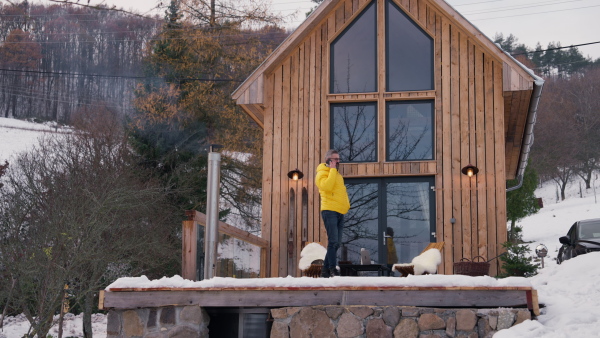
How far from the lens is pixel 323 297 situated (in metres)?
7.14

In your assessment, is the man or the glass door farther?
the glass door

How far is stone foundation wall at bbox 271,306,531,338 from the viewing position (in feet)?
22.4

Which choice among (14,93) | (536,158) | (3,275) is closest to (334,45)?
Result: (3,275)

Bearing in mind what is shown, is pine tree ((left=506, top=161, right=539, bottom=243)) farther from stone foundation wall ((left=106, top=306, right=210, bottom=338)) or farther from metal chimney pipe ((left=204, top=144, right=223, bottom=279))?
stone foundation wall ((left=106, top=306, right=210, bottom=338))

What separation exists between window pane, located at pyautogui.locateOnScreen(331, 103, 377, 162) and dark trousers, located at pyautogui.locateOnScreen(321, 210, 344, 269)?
2797mm

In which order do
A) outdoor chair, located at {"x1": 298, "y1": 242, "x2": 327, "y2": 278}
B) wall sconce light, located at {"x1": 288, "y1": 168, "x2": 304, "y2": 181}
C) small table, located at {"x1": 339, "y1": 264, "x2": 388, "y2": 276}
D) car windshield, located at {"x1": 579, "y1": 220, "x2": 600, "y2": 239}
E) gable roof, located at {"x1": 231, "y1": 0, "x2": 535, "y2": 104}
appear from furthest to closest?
car windshield, located at {"x1": 579, "y1": 220, "x2": 600, "y2": 239} → wall sconce light, located at {"x1": 288, "y1": 168, "x2": 304, "y2": 181} → gable roof, located at {"x1": 231, "y1": 0, "x2": 535, "y2": 104} → outdoor chair, located at {"x1": 298, "y1": 242, "x2": 327, "y2": 278} → small table, located at {"x1": 339, "y1": 264, "x2": 388, "y2": 276}

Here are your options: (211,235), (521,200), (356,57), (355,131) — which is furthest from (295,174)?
(521,200)

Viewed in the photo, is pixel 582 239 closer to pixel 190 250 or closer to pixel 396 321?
pixel 396 321

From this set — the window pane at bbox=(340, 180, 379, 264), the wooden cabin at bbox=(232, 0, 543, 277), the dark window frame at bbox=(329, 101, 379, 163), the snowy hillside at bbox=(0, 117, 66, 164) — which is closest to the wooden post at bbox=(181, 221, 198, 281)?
the wooden cabin at bbox=(232, 0, 543, 277)

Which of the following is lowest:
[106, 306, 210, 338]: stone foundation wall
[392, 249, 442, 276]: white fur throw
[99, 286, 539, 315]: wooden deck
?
[106, 306, 210, 338]: stone foundation wall

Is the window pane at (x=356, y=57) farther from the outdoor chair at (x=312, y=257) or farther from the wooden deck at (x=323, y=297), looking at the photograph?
the wooden deck at (x=323, y=297)

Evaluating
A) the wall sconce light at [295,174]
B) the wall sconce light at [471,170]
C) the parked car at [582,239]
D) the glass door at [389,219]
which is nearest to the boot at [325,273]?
the glass door at [389,219]

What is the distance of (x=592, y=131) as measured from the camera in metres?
39.7

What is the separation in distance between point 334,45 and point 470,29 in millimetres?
2213
